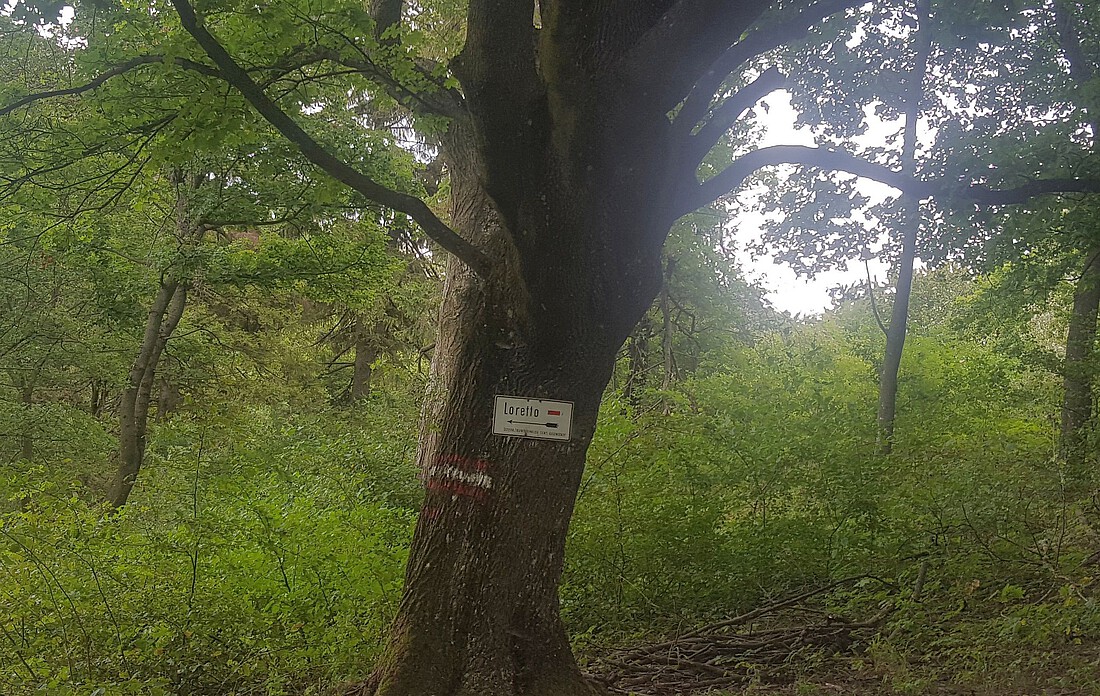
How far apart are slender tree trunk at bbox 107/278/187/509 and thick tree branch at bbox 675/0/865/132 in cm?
1043

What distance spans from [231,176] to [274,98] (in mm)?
6775

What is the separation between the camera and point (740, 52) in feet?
14.6

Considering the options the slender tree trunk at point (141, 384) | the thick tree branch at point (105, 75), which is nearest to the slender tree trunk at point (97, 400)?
the slender tree trunk at point (141, 384)

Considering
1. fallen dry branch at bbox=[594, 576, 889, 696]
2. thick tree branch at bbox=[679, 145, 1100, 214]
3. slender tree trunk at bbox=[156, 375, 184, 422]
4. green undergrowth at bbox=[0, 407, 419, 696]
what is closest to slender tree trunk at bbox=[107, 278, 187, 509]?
slender tree trunk at bbox=[156, 375, 184, 422]

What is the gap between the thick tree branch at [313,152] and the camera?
12.1 feet

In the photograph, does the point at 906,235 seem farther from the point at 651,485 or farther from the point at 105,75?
the point at 105,75

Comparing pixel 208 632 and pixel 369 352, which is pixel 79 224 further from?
pixel 369 352

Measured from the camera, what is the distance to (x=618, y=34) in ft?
13.9

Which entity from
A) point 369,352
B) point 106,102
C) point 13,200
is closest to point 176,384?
point 369,352

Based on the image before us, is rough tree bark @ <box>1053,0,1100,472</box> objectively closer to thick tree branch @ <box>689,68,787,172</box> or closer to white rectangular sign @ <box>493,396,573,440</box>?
thick tree branch @ <box>689,68,787,172</box>

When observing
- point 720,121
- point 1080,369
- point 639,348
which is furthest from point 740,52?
point 639,348

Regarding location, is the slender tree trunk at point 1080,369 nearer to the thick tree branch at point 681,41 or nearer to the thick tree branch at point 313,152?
the thick tree branch at point 681,41

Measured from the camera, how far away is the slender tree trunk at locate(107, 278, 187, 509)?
12.8 meters

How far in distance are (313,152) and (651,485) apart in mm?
4280
